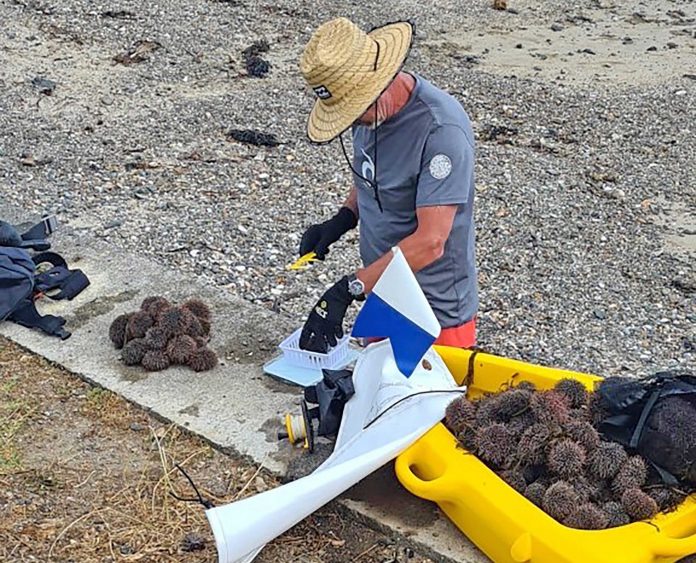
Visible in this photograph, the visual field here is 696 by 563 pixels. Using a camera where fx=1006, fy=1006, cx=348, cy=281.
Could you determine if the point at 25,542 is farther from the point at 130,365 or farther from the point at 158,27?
the point at 158,27

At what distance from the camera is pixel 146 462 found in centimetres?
347

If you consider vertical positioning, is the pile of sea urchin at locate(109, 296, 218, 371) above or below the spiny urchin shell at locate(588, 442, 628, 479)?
below

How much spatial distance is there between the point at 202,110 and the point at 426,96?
4810 mm

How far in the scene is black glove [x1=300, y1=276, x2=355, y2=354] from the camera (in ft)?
11.5

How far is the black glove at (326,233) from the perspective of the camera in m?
3.97

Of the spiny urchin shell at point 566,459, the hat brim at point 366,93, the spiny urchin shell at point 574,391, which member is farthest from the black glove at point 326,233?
the spiny urchin shell at point 566,459

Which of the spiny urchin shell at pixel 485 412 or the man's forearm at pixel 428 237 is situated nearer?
the spiny urchin shell at pixel 485 412

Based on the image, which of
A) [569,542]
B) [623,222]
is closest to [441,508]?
[569,542]

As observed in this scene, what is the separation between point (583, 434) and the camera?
2.85m

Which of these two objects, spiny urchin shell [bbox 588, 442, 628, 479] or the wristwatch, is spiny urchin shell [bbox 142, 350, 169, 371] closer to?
the wristwatch

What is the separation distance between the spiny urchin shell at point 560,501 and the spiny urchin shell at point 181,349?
65.3 inches

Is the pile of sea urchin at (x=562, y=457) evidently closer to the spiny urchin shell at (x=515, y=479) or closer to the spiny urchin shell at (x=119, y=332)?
the spiny urchin shell at (x=515, y=479)

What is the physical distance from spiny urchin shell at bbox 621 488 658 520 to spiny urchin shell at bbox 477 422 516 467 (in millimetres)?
345

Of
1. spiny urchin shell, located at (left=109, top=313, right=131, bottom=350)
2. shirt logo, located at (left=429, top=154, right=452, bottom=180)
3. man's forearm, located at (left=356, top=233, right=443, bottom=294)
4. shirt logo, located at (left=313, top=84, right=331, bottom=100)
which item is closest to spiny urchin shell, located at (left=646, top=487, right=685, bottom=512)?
man's forearm, located at (left=356, top=233, right=443, bottom=294)
